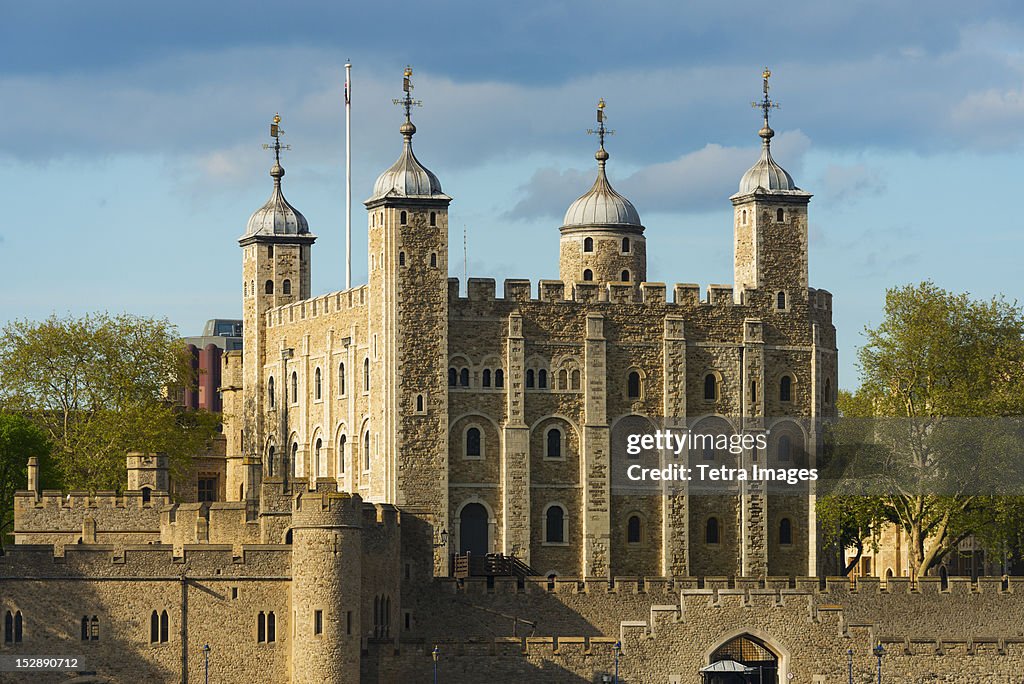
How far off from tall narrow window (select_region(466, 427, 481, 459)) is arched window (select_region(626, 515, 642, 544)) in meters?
6.62

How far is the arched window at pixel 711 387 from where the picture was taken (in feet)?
341

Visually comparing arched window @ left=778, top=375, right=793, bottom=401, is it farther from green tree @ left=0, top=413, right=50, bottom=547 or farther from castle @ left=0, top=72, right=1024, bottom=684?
green tree @ left=0, top=413, right=50, bottom=547

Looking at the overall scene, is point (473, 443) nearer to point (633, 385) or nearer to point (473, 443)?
point (473, 443)

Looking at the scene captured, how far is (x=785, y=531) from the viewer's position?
4119 inches

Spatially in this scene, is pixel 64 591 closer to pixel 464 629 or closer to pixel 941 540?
pixel 464 629

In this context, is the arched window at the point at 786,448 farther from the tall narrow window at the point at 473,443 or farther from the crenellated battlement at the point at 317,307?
the crenellated battlement at the point at 317,307

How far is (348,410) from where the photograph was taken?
10500cm

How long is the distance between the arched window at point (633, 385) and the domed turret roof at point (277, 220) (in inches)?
877

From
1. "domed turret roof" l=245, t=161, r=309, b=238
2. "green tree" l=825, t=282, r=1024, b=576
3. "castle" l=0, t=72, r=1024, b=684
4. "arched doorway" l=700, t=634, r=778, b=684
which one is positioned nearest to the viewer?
"castle" l=0, t=72, r=1024, b=684

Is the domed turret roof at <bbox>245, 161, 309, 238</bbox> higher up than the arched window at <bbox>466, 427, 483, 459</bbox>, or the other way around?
the domed turret roof at <bbox>245, 161, 309, 238</bbox>

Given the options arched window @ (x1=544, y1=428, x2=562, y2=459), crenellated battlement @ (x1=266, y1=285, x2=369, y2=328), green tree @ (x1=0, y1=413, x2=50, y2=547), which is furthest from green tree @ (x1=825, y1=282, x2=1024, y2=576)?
green tree @ (x1=0, y1=413, x2=50, y2=547)

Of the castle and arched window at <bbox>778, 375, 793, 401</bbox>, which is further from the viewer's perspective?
arched window at <bbox>778, 375, 793, 401</bbox>

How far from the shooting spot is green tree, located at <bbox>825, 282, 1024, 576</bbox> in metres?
99.1

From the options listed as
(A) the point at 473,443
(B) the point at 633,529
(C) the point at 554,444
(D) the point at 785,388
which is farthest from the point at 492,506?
(D) the point at 785,388
